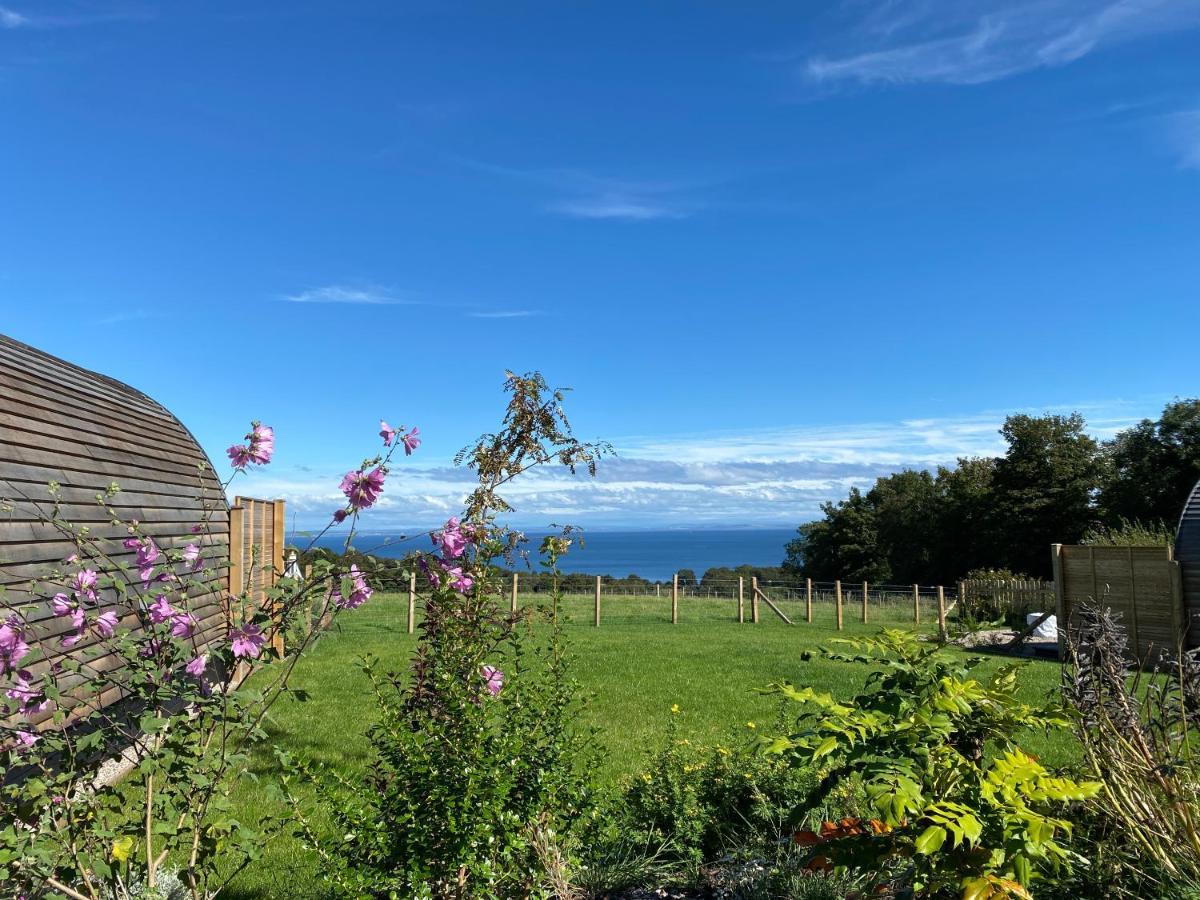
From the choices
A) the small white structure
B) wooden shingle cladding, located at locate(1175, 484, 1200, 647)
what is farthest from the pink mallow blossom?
the small white structure

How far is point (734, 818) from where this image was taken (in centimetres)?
440

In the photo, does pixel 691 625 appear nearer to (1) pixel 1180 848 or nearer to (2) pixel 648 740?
(2) pixel 648 740

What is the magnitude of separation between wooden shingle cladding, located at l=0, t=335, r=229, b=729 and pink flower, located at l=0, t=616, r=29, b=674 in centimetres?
57

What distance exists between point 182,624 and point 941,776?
2563 mm

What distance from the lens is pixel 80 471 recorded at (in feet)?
20.6

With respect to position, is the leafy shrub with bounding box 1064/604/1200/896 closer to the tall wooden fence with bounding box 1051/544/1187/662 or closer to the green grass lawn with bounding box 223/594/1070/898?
the green grass lawn with bounding box 223/594/1070/898

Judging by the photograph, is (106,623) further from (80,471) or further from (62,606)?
(80,471)

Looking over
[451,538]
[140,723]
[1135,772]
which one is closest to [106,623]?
[140,723]

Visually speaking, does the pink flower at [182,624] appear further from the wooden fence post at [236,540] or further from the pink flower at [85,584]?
the wooden fence post at [236,540]

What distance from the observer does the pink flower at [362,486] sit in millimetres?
3299

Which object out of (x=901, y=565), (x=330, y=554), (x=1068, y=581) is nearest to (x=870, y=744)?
(x=330, y=554)

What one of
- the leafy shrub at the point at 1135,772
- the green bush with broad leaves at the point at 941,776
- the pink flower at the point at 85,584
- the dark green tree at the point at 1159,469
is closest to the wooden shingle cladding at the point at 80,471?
the pink flower at the point at 85,584

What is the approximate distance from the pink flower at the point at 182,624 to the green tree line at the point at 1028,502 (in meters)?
30.6

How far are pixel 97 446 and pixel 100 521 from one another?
137 centimetres
